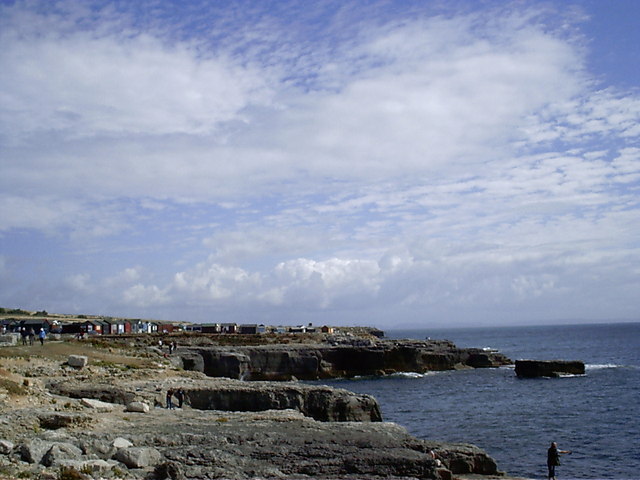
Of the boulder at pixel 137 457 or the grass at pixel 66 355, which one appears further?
the grass at pixel 66 355

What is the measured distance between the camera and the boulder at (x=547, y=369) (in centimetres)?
7038

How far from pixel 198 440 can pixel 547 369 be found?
61171 millimetres

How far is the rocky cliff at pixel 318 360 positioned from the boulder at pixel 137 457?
41798mm

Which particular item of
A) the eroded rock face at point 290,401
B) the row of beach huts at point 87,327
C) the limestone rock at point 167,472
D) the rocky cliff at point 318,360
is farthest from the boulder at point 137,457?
the row of beach huts at point 87,327

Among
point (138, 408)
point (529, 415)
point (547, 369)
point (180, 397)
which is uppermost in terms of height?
point (138, 408)

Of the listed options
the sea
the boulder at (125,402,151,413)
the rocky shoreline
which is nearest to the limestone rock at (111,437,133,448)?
the rocky shoreline

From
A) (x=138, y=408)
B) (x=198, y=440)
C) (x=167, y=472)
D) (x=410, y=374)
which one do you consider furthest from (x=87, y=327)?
(x=167, y=472)

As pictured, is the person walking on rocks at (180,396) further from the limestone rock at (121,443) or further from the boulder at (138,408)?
the limestone rock at (121,443)

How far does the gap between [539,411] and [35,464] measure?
38.2m

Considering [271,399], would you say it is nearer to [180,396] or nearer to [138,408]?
[180,396]

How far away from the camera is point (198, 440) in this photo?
1775 centimetres

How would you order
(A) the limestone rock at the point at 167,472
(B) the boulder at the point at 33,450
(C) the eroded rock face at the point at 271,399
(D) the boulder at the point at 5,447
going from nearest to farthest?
(A) the limestone rock at the point at 167,472 → (B) the boulder at the point at 33,450 → (D) the boulder at the point at 5,447 → (C) the eroded rock face at the point at 271,399

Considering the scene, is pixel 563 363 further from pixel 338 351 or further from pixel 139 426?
pixel 139 426

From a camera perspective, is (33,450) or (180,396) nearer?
(33,450)
